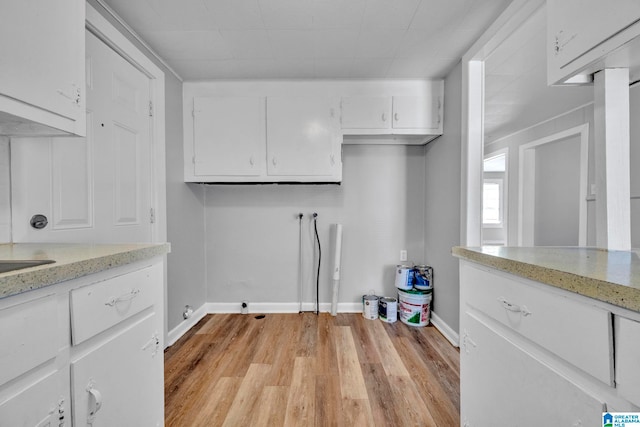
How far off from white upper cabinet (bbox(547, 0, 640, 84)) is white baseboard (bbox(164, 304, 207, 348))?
2.80 meters

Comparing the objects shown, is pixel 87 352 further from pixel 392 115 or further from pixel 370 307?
pixel 392 115

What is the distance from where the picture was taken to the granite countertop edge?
50 centimetres

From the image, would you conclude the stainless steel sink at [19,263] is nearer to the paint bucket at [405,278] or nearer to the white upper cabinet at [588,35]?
the white upper cabinet at [588,35]

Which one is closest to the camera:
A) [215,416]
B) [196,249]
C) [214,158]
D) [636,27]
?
[636,27]

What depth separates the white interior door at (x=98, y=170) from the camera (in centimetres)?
118

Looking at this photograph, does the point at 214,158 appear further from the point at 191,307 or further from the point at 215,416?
the point at 215,416

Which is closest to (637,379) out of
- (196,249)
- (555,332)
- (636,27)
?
(555,332)

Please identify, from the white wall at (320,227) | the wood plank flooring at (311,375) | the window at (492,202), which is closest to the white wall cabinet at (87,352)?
the wood plank flooring at (311,375)

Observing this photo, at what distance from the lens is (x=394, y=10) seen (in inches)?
62.5

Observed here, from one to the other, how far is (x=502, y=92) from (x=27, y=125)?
2953 millimetres

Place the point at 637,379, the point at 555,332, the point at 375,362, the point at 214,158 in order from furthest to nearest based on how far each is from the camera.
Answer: the point at 214,158, the point at 375,362, the point at 555,332, the point at 637,379

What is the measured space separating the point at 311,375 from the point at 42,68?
1954 millimetres

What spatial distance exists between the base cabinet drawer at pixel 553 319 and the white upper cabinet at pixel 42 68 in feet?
5.37

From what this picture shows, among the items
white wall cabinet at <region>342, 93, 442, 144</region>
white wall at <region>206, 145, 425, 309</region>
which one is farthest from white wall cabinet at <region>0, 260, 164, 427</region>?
white wall cabinet at <region>342, 93, 442, 144</region>
